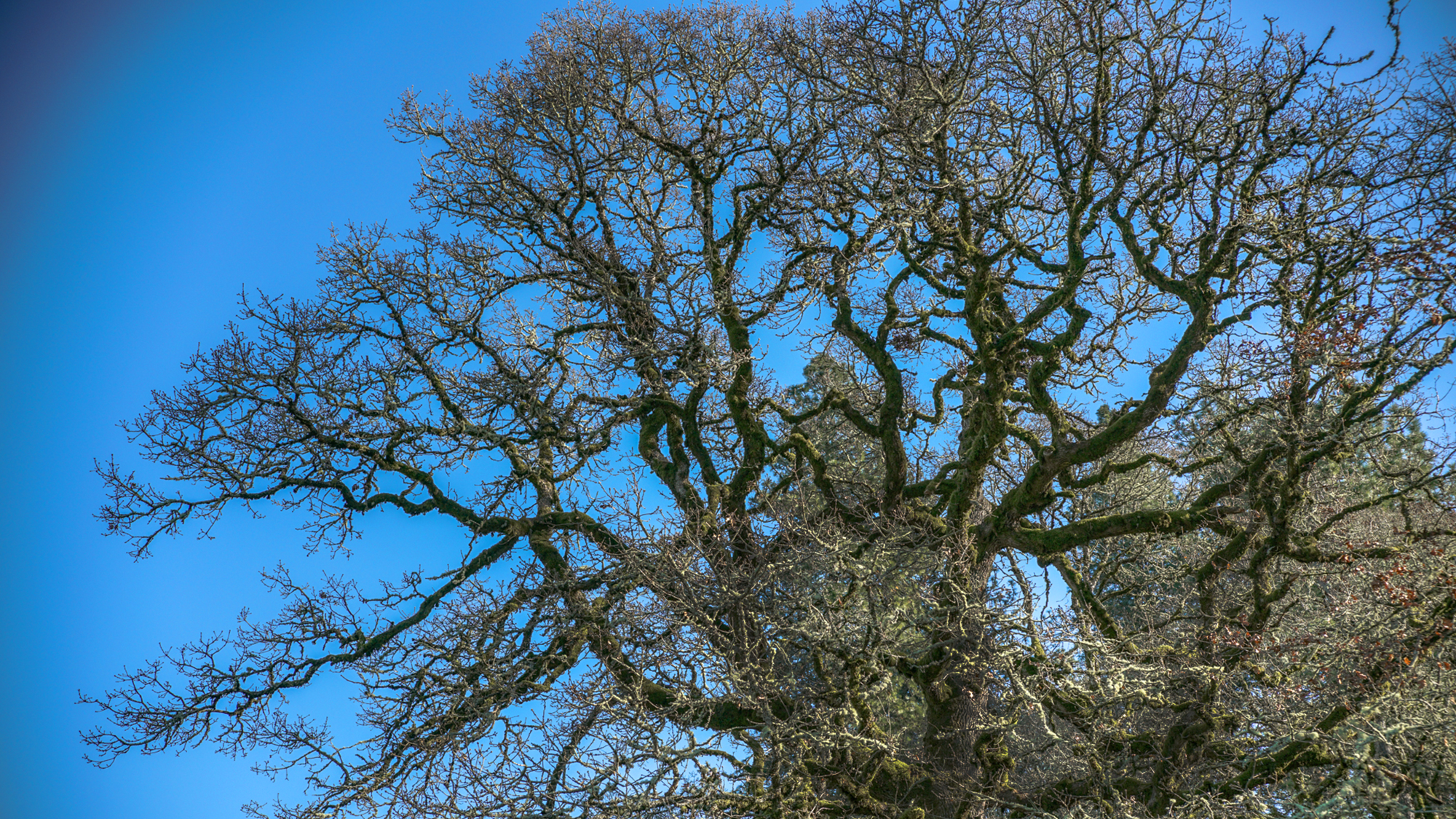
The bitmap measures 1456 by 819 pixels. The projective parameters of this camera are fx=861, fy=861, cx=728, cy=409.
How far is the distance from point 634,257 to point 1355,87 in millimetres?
7403

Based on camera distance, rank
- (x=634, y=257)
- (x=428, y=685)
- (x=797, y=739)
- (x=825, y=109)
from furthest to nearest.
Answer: (x=634, y=257)
(x=825, y=109)
(x=428, y=685)
(x=797, y=739)

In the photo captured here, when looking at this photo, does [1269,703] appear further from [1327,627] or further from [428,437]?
[428,437]

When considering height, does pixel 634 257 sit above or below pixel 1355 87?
above

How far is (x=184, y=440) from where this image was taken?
9.52m

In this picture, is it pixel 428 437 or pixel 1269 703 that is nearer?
pixel 1269 703

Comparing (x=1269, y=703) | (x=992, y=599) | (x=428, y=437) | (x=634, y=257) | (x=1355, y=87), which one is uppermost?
(x=634, y=257)

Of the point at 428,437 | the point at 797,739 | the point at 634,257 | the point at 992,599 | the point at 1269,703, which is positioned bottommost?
the point at 1269,703

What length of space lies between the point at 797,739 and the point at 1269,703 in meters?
4.07

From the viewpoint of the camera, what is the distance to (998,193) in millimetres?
9086

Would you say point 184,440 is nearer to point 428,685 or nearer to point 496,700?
point 428,685

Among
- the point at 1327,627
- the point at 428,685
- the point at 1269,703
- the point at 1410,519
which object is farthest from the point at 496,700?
the point at 1410,519

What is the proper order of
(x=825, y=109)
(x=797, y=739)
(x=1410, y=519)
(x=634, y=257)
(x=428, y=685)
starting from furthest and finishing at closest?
(x=634, y=257), (x=825, y=109), (x=428, y=685), (x=797, y=739), (x=1410, y=519)

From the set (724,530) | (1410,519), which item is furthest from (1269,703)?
(724,530)

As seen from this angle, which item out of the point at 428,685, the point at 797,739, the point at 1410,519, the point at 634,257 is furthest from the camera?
the point at 634,257
